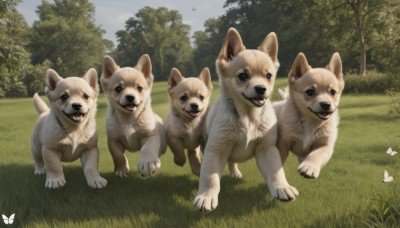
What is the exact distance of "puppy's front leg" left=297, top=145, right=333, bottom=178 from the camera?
3641 mm

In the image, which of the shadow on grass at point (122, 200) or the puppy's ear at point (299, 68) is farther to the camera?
the puppy's ear at point (299, 68)

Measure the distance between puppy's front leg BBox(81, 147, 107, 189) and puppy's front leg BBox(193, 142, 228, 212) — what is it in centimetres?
150

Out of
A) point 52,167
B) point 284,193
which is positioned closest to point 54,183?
point 52,167

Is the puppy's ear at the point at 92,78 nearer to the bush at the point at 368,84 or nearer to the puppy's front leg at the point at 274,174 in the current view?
the puppy's front leg at the point at 274,174

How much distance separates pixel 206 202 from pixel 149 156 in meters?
1.25

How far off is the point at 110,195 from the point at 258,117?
219 cm

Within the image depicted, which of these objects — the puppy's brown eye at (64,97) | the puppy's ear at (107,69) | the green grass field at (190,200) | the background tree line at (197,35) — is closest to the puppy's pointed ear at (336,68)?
the green grass field at (190,200)

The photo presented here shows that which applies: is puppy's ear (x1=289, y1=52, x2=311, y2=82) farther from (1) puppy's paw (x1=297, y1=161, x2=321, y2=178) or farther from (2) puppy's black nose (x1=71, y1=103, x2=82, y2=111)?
(2) puppy's black nose (x1=71, y1=103, x2=82, y2=111)

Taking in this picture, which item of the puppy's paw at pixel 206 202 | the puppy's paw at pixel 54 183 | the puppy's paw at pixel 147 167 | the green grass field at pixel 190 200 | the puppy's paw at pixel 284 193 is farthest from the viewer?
the puppy's paw at pixel 54 183

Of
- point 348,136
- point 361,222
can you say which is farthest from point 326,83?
point 348,136

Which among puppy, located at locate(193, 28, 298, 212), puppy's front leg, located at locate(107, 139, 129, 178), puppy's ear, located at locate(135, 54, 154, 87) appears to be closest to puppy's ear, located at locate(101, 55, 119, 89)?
puppy's ear, located at locate(135, 54, 154, 87)

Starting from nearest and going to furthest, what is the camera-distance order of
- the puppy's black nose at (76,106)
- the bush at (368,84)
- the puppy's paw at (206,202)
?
the puppy's paw at (206,202) → the puppy's black nose at (76,106) → the bush at (368,84)

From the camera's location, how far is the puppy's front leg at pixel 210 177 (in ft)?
11.6

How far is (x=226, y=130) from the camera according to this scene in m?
3.90
